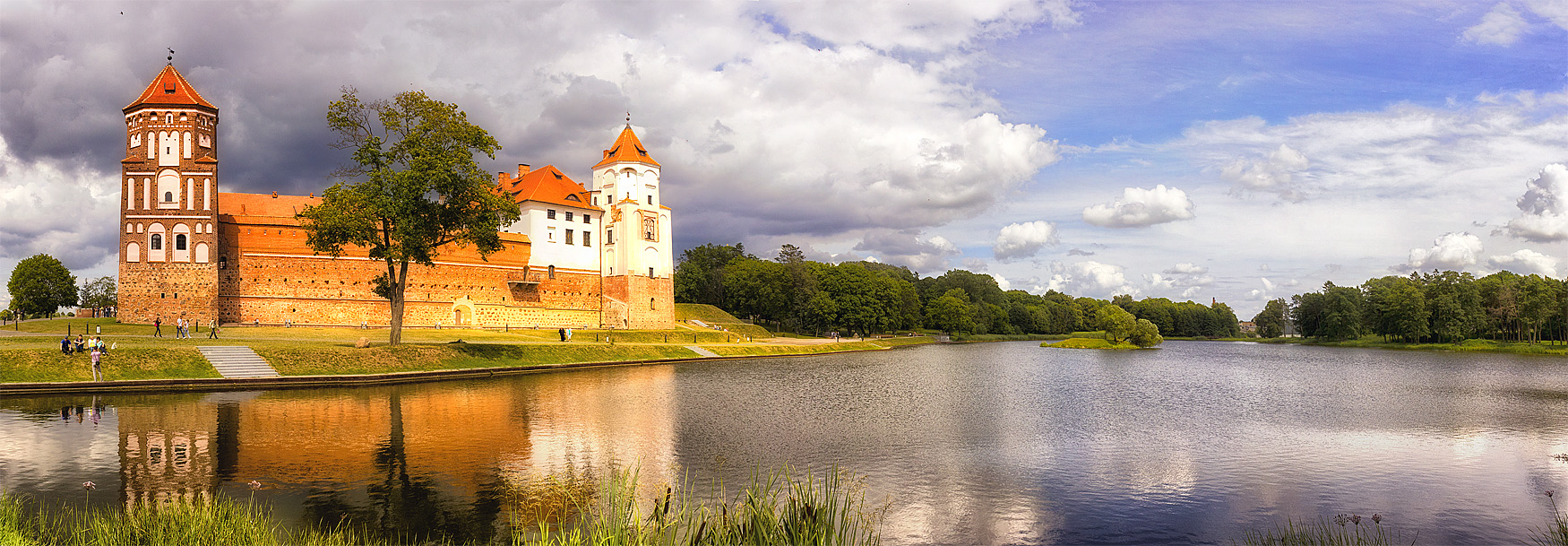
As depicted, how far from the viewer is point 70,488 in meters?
12.5

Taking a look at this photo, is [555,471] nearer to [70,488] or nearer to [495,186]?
[70,488]

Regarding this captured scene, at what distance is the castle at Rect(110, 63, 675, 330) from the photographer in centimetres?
5091

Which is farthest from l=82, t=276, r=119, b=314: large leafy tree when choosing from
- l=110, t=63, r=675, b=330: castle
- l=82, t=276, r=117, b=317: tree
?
l=110, t=63, r=675, b=330: castle

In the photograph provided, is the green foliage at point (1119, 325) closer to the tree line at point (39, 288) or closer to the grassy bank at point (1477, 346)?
the grassy bank at point (1477, 346)

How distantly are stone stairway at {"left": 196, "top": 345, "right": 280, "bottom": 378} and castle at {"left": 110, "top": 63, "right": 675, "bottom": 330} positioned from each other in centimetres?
2238

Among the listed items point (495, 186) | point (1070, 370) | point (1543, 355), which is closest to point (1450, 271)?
point (1543, 355)

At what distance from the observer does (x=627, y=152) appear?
74688 mm

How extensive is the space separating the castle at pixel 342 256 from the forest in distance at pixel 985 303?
23.5 metres

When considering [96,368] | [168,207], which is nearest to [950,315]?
[168,207]

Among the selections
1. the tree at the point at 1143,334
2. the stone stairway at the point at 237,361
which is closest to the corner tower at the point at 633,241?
the stone stairway at the point at 237,361

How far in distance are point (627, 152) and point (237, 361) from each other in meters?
46.7

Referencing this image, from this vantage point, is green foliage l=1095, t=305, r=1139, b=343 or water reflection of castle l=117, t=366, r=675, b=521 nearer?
water reflection of castle l=117, t=366, r=675, b=521

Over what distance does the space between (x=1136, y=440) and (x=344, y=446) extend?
18.3 meters

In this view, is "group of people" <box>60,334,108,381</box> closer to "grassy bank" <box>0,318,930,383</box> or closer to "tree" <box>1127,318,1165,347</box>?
"grassy bank" <box>0,318,930,383</box>
